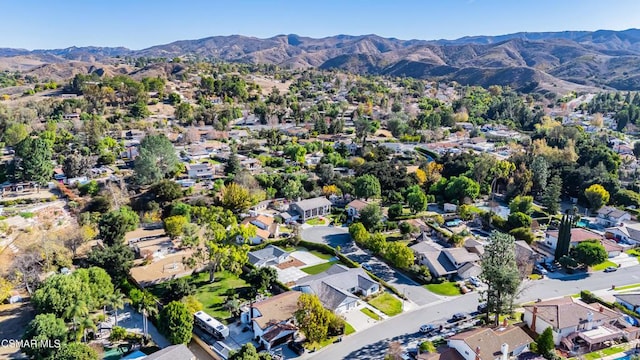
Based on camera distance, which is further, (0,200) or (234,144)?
(234,144)

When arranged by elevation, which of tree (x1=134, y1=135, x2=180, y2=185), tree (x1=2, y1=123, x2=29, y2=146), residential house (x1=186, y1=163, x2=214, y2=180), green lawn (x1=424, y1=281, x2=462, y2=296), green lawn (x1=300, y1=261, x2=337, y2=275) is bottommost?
green lawn (x1=424, y1=281, x2=462, y2=296)

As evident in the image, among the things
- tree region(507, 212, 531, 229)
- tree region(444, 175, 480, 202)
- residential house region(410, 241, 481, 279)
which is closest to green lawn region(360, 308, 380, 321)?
residential house region(410, 241, 481, 279)

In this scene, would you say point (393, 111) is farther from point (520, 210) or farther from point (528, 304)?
point (528, 304)

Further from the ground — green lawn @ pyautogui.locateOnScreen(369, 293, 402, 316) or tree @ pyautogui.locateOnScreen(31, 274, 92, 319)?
tree @ pyautogui.locateOnScreen(31, 274, 92, 319)

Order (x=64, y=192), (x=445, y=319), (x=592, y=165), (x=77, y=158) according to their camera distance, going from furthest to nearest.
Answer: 1. (x=592, y=165)
2. (x=77, y=158)
3. (x=64, y=192)
4. (x=445, y=319)

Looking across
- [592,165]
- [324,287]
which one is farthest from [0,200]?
[592,165]

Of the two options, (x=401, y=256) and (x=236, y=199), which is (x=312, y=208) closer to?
(x=236, y=199)

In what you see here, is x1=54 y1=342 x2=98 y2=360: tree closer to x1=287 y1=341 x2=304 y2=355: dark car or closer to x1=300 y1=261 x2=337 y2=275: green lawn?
x1=287 y1=341 x2=304 y2=355: dark car
